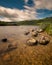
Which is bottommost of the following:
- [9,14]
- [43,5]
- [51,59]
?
[51,59]

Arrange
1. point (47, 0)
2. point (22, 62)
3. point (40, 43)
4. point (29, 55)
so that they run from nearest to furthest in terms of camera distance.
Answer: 1. point (22, 62)
2. point (29, 55)
3. point (40, 43)
4. point (47, 0)

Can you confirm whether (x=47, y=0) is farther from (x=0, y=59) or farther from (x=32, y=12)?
(x=0, y=59)

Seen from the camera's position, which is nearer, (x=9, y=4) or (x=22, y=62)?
(x=22, y=62)

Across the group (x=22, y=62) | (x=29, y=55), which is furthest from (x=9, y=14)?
(x=22, y=62)

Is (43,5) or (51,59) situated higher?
(43,5)

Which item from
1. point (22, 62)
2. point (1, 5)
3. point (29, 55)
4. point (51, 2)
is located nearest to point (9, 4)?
point (1, 5)

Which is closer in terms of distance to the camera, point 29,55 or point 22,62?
point 22,62

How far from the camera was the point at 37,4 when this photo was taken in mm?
5301

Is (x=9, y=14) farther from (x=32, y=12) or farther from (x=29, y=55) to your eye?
(x=29, y=55)

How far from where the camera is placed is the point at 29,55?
3.79 metres

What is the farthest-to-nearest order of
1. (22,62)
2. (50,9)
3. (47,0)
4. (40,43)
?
(50,9)
(47,0)
(40,43)
(22,62)

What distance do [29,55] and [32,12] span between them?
2.45 meters

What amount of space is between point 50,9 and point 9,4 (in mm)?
2080

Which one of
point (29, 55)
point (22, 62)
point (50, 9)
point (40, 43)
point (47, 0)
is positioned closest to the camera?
point (22, 62)
